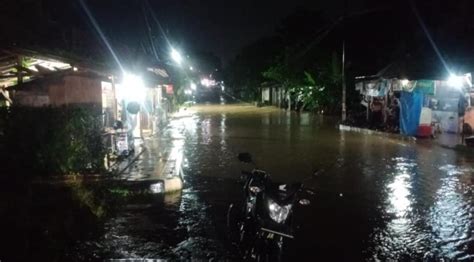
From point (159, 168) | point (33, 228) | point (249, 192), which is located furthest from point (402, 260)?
point (159, 168)

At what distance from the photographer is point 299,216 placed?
8.91 meters

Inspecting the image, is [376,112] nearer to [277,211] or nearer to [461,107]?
[461,107]

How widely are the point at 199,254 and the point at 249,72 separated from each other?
2867 inches

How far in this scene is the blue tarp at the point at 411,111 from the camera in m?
22.0

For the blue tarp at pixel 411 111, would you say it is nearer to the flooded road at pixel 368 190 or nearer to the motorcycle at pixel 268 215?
the flooded road at pixel 368 190

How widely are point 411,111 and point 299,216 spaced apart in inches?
599

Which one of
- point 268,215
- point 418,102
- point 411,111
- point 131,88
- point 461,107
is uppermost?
point 131,88

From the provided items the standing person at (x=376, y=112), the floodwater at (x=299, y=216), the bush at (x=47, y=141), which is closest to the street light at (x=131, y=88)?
the floodwater at (x=299, y=216)

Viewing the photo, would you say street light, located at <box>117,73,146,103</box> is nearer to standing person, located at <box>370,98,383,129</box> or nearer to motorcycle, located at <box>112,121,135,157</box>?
motorcycle, located at <box>112,121,135,157</box>

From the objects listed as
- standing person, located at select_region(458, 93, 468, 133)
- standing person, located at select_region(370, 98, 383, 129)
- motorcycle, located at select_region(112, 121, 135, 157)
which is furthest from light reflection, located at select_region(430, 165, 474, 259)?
standing person, located at select_region(370, 98, 383, 129)

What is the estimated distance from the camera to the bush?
1056cm

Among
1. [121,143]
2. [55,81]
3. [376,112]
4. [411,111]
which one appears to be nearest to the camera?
[55,81]

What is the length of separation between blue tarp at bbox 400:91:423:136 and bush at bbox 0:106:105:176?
51.8ft

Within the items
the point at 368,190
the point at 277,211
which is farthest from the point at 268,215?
the point at 368,190
